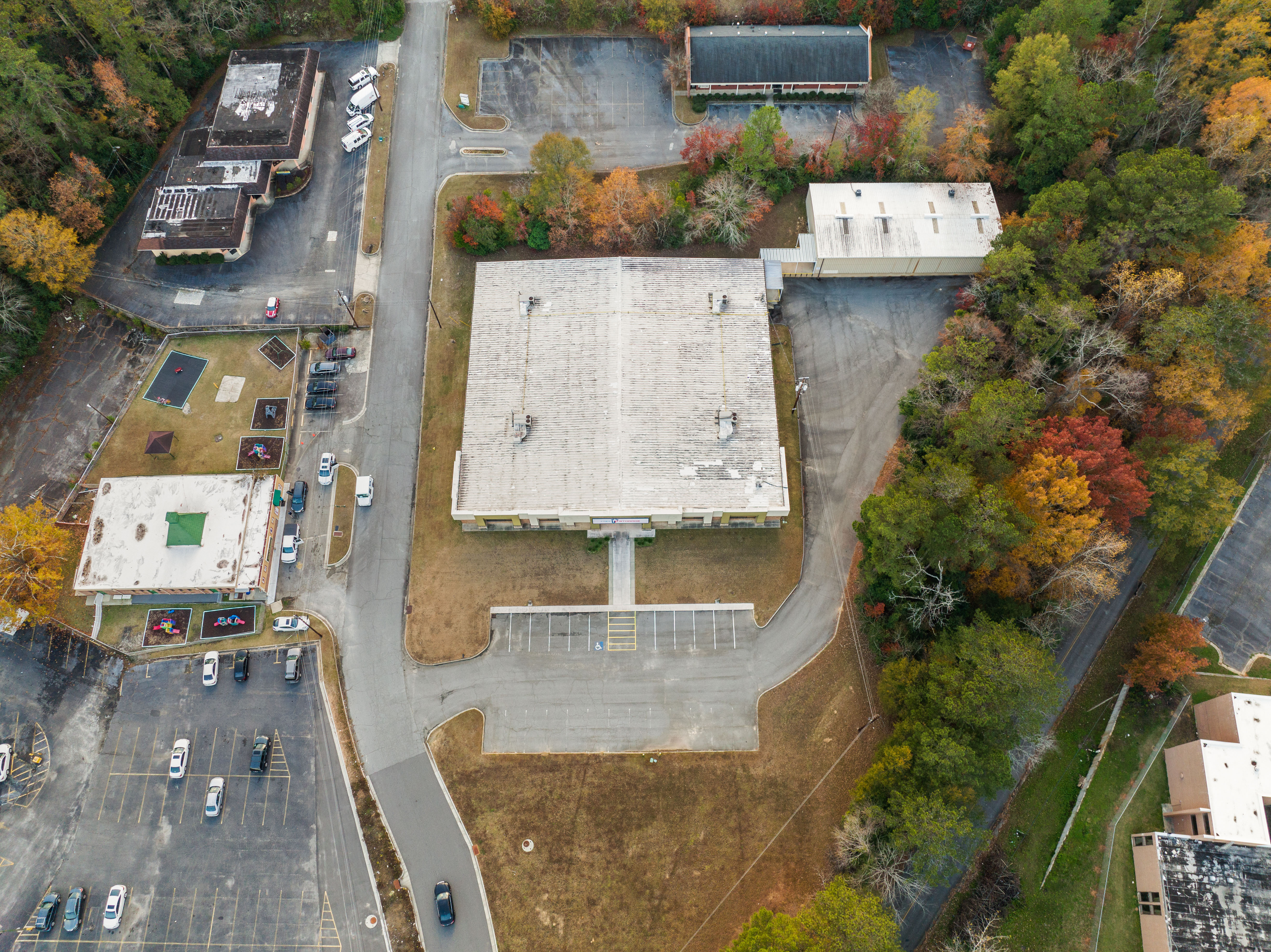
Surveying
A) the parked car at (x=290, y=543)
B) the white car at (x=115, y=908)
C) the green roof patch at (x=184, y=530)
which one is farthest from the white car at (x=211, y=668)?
the white car at (x=115, y=908)

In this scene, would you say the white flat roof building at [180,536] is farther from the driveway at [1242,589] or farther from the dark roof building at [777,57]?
the driveway at [1242,589]

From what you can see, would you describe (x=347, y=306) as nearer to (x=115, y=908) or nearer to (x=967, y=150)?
(x=115, y=908)

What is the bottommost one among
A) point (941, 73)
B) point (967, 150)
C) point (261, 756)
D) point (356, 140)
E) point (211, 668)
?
point (261, 756)

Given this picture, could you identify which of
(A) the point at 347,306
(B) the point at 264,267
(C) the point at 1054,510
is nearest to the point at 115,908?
(A) the point at 347,306

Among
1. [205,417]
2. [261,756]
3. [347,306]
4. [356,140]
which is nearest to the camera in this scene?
[261,756]

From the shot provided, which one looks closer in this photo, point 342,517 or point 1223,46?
point 1223,46

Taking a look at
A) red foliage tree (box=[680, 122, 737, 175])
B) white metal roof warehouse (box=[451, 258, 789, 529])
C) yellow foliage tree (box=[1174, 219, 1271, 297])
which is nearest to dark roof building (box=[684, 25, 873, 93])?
red foliage tree (box=[680, 122, 737, 175])
